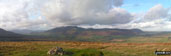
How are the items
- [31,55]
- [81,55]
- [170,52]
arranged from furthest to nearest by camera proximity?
[170,52]
[31,55]
[81,55]

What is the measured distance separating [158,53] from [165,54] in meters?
1.71

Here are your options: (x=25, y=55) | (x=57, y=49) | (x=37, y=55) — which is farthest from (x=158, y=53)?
(x=25, y=55)

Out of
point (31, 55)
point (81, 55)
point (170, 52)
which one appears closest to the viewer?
point (81, 55)

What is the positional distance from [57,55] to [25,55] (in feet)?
24.8

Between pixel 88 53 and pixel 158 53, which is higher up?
pixel 88 53

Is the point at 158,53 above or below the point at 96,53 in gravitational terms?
below

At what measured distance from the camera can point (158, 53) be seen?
4056 centimetres

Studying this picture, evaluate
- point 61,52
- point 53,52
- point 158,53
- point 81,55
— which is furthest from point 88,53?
point 158,53

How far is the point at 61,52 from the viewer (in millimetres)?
38312

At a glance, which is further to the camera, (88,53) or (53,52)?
(53,52)

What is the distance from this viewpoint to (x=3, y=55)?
38969mm

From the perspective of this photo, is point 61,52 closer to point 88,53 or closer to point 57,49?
point 57,49

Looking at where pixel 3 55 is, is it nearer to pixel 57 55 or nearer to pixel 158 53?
pixel 57 55

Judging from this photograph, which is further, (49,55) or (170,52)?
(170,52)
